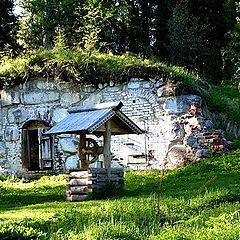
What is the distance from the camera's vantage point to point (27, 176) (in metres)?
17.0

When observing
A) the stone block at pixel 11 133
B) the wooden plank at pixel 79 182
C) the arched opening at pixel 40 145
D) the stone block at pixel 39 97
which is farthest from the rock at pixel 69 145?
the wooden plank at pixel 79 182

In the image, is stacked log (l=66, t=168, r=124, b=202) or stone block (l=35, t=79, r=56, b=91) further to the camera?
stone block (l=35, t=79, r=56, b=91)

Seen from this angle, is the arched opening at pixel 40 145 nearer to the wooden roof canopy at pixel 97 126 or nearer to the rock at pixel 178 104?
the rock at pixel 178 104

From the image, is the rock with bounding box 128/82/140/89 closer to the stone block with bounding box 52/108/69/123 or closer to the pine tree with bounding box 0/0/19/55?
the stone block with bounding box 52/108/69/123

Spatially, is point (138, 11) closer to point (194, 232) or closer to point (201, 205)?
point (201, 205)

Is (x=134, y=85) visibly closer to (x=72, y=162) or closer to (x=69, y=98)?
(x=69, y=98)

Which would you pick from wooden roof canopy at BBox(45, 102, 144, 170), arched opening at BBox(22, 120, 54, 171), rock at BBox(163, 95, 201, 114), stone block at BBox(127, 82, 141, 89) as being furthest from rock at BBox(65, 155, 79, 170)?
wooden roof canopy at BBox(45, 102, 144, 170)

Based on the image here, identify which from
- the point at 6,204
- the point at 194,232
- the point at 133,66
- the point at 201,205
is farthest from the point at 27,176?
the point at 194,232

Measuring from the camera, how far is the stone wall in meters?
15.8

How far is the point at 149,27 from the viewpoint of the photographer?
88.9ft

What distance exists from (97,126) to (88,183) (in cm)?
119

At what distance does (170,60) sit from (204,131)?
9.64m

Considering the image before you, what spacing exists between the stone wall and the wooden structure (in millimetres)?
3641

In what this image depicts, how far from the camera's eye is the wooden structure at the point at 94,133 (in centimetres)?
1098
